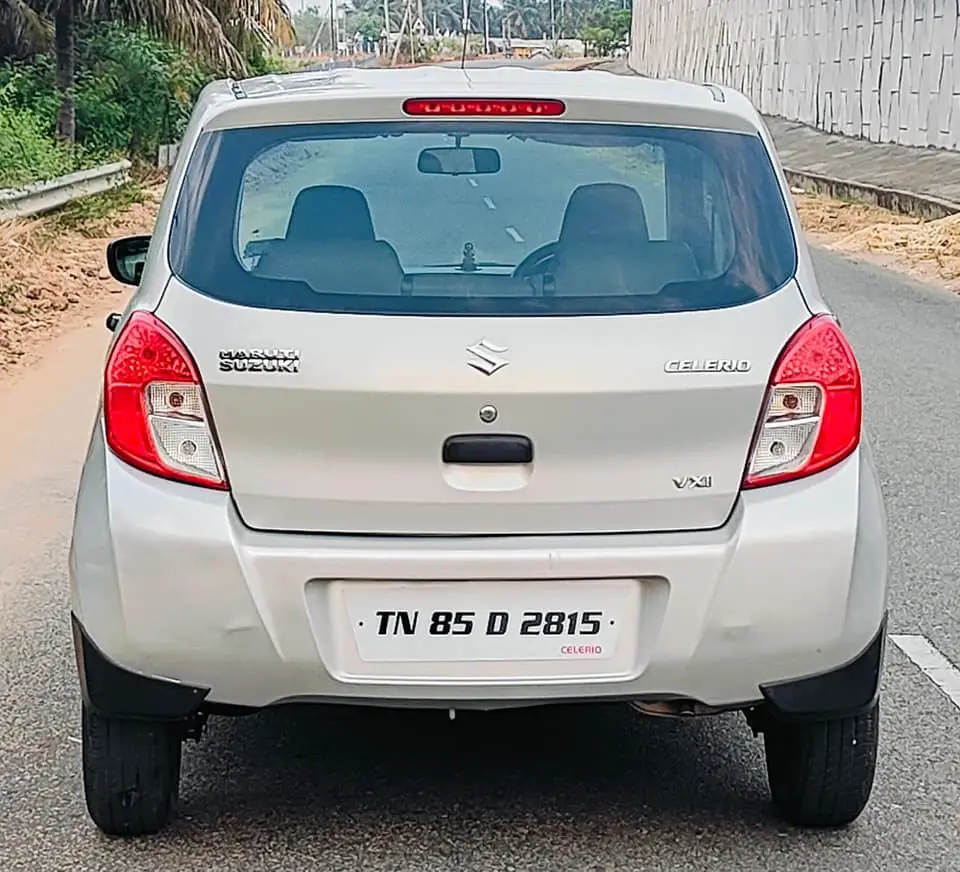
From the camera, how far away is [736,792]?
4.27 metres

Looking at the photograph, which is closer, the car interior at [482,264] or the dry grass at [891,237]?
the car interior at [482,264]

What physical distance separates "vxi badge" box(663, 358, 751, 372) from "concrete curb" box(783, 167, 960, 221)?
61.5 feet

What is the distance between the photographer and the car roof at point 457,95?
375cm

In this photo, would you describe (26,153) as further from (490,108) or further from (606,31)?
(606,31)

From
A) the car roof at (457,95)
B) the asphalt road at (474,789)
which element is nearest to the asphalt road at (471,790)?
the asphalt road at (474,789)

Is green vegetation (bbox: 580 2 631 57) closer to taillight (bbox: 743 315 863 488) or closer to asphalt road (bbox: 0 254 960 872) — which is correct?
asphalt road (bbox: 0 254 960 872)

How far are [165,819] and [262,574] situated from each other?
82cm

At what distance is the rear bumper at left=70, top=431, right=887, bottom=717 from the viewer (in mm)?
3447

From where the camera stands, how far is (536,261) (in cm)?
373

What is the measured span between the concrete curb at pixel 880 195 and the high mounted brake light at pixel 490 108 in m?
18.5

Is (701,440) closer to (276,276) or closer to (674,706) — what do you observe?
(674,706)

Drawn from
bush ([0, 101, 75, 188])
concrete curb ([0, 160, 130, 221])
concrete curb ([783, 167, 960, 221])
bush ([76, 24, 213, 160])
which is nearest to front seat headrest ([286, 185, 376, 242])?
concrete curb ([0, 160, 130, 221])

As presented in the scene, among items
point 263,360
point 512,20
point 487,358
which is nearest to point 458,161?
point 487,358

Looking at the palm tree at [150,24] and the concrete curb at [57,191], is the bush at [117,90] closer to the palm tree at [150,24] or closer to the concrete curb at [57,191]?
the palm tree at [150,24]
